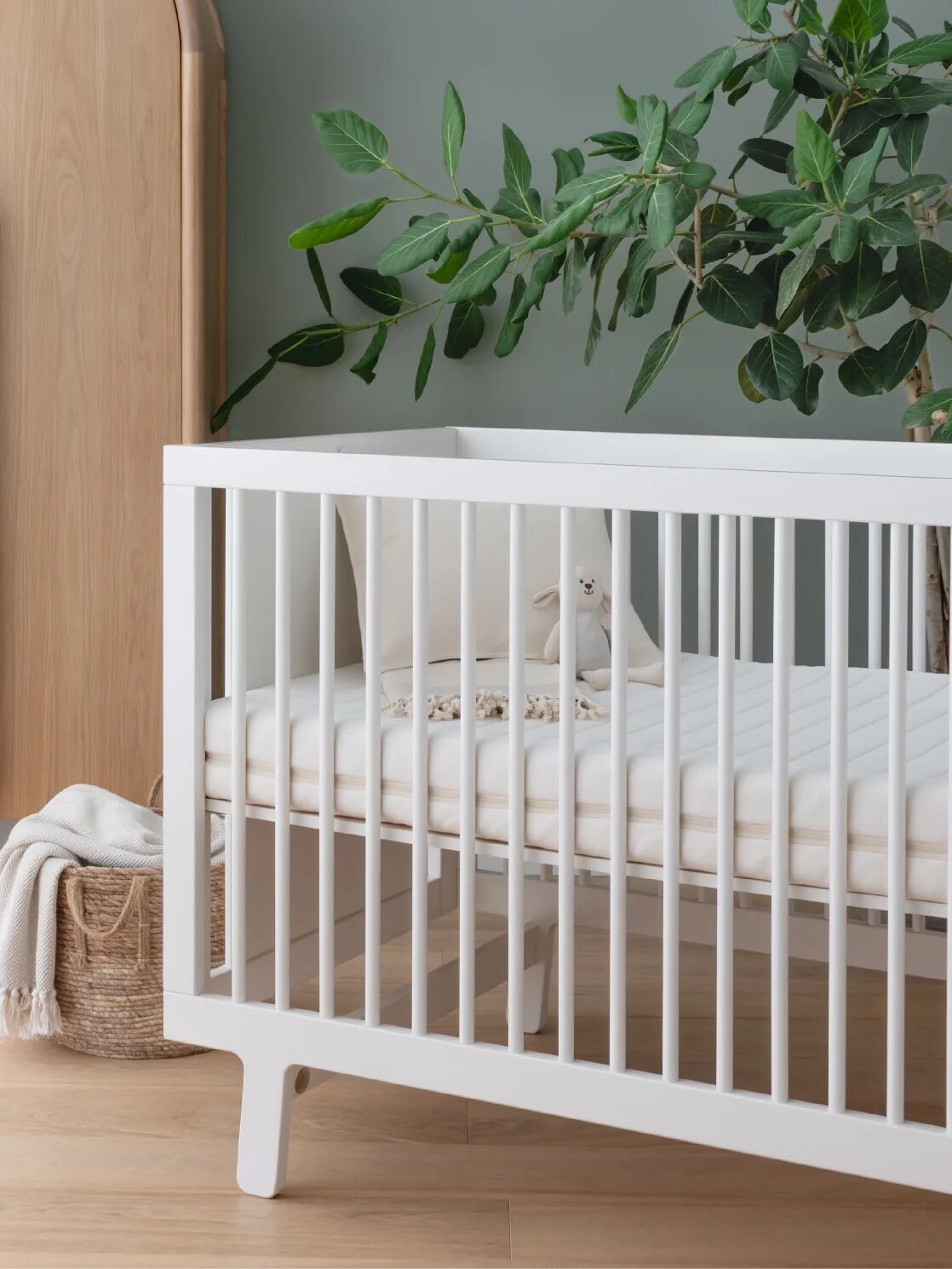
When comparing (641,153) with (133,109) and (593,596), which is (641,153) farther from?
(133,109)

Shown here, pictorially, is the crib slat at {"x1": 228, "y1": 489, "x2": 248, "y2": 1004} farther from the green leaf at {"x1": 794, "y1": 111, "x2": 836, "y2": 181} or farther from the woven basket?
the green leaf at {"x1": 794, "y1": 111, "x2": 836, "y2": 181}

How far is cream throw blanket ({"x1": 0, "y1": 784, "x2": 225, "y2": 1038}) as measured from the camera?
70.1 inches

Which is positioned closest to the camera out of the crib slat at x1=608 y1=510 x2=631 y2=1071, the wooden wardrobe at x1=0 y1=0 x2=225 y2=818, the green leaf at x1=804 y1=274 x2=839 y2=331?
the crib slat at x1=608 y1=510 x2=631 y2=1071

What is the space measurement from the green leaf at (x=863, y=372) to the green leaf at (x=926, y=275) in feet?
0.36

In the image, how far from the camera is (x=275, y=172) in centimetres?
256

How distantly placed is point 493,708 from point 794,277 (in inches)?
29.1

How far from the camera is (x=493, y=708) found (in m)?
1.50

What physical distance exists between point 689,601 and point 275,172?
107 centimetres

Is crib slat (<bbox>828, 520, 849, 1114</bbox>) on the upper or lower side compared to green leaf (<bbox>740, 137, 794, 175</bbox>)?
lower

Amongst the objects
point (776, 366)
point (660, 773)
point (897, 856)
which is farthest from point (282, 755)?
point (776, 366)

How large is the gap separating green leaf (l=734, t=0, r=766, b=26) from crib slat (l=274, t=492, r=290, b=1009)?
3.11 feet

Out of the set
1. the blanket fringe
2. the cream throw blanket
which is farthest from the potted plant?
the blanket fringe

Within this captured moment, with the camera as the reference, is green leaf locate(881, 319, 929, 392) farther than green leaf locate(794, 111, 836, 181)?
Yes

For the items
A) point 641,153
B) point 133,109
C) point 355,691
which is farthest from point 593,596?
point 133,109
